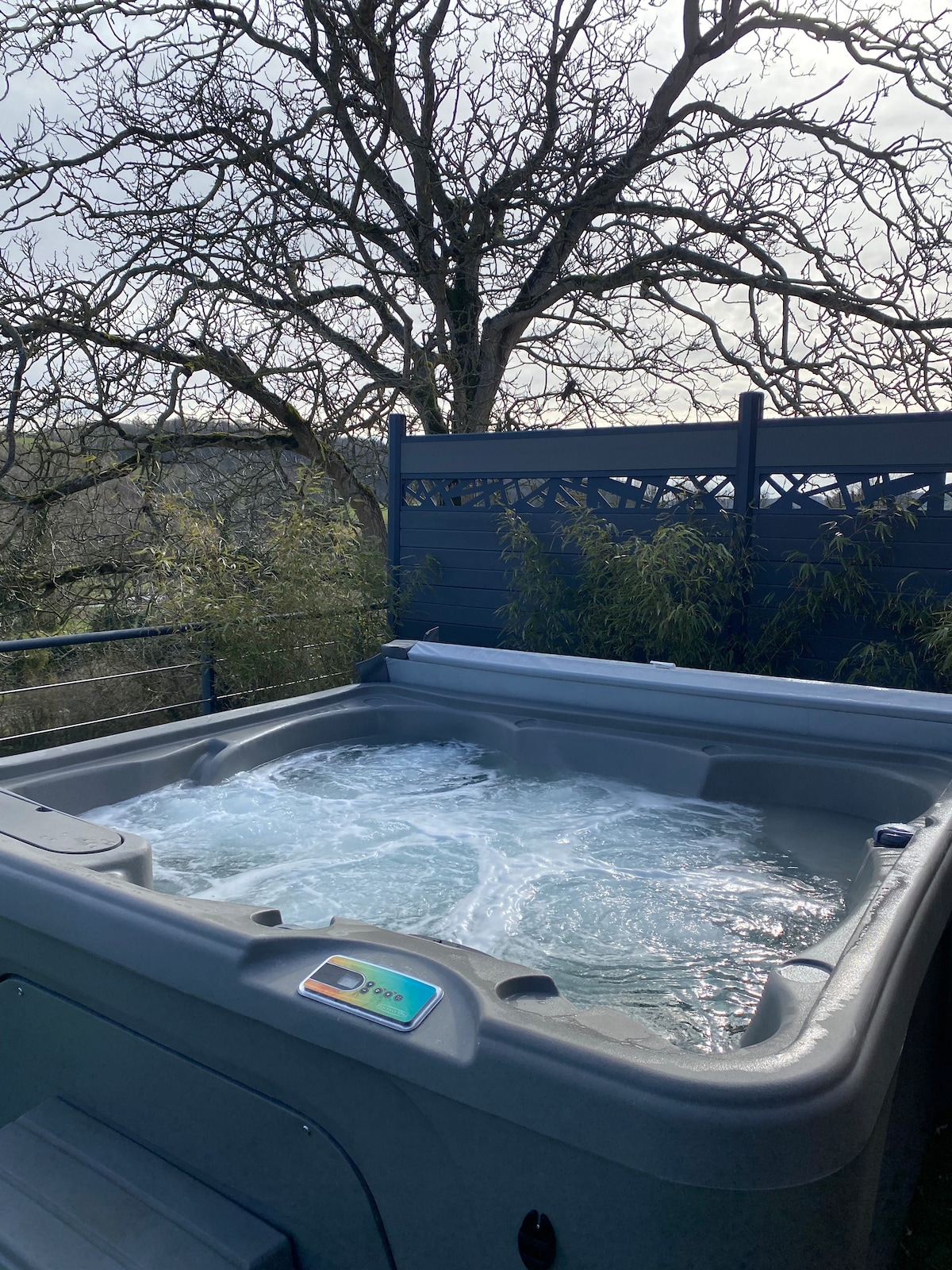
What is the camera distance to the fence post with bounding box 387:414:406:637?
14.2ft

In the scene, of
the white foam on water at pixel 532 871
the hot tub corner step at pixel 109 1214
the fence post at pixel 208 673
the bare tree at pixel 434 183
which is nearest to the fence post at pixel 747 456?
the white foam on water at pixel 532 871

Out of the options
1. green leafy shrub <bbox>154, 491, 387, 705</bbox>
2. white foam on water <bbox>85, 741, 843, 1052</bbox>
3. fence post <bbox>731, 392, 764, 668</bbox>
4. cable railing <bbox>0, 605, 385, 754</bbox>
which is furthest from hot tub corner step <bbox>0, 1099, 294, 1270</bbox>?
fence post <bbox>731, 392, 764, 668</bbox>

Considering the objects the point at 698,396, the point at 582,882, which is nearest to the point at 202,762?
the point at 582,882

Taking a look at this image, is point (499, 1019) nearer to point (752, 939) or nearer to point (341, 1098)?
point (341, 1098)

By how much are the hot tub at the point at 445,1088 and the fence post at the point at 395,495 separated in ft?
8.95

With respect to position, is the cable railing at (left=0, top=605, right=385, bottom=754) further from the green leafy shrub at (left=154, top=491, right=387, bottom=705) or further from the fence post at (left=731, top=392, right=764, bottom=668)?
the fence post at (left=731, top=392, right=764, bottom=668)

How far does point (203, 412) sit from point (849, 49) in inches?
178

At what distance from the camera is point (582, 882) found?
6.94ft

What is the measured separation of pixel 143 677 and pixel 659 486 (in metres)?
2.84

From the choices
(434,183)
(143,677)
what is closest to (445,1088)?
(143,677)

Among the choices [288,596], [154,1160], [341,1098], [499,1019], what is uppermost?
[288,596]

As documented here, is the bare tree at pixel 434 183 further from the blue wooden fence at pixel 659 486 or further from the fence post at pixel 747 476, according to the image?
the fence post at pixel 747 476

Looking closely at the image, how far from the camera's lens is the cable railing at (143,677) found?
351 centimetres

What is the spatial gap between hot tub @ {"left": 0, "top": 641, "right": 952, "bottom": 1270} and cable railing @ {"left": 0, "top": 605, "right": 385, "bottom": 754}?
178 centimetres
